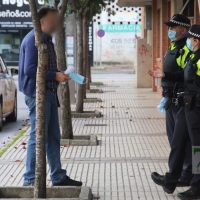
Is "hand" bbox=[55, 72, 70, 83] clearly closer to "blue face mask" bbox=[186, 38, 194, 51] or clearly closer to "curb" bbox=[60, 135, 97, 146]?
"blue face mask" bbox=[186, 38, 194, 51]

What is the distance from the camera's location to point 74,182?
7457 millimetres

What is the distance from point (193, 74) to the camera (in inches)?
270

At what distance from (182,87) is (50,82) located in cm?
154

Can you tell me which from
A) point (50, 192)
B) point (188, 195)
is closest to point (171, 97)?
point (188, 195)

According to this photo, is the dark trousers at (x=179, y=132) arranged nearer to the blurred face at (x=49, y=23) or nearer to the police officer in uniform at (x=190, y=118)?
the police officer in uniform at (x=190, y=118)

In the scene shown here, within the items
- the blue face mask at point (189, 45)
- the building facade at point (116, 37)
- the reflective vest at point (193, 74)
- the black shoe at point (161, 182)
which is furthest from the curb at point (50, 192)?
the building facade at point (116, 37)

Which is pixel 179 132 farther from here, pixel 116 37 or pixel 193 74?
pixel 116 37

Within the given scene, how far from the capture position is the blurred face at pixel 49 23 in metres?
7.05

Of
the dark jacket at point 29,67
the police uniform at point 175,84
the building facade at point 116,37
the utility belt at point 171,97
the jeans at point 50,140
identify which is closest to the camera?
the dark jacket at point 29,67

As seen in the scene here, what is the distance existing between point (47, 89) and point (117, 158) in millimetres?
2808

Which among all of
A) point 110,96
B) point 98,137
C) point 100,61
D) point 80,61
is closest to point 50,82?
point 98,137

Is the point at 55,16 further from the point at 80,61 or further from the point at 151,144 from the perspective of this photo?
the point at 80,61

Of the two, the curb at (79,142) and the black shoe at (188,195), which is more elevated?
the black shoe at (188,195)

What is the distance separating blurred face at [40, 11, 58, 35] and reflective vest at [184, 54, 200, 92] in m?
1.53
